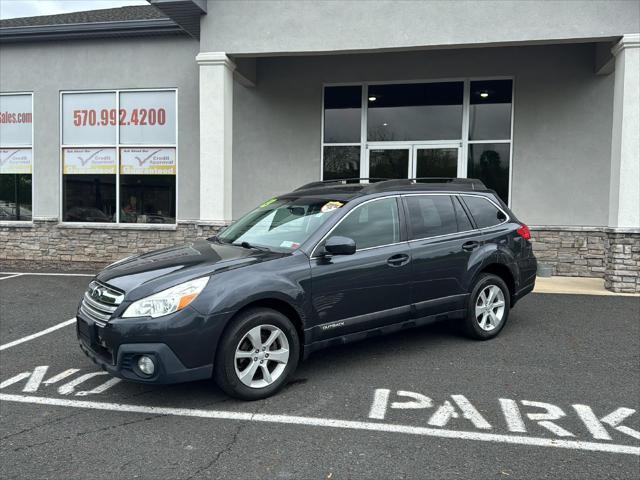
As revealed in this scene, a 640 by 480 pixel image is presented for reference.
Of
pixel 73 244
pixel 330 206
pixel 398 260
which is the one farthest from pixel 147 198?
pixel 398 260

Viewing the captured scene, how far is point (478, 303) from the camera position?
576 cm

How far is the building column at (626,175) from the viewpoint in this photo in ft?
28.2

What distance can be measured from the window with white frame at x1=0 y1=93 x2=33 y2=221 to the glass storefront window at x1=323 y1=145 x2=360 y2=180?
22.7ft

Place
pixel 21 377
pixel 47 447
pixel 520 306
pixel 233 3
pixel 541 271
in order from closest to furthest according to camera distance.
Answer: pixel 47 447
pixel 21 377
pixel 520 306
pixel 233 3
pixel 541 271

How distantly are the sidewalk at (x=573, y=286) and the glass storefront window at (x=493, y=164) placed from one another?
6.48ft

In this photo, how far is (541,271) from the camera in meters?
10.4

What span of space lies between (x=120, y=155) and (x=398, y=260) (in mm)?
8878

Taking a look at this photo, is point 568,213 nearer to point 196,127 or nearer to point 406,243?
point 406,243

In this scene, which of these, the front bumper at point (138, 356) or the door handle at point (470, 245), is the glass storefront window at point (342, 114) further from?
the front bumper at point (138, 356)

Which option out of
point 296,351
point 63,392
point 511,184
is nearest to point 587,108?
point 511,184

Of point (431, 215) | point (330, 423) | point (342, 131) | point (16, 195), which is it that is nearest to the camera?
point (330, 423)

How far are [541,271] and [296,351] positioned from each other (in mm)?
7607

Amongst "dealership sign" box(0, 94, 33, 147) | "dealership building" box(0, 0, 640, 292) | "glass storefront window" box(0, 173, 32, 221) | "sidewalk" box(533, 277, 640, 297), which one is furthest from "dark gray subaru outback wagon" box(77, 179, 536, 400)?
"dealership sign" box(0, 94, 33, 147)

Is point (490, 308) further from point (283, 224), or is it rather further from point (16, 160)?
point (16, 160)
